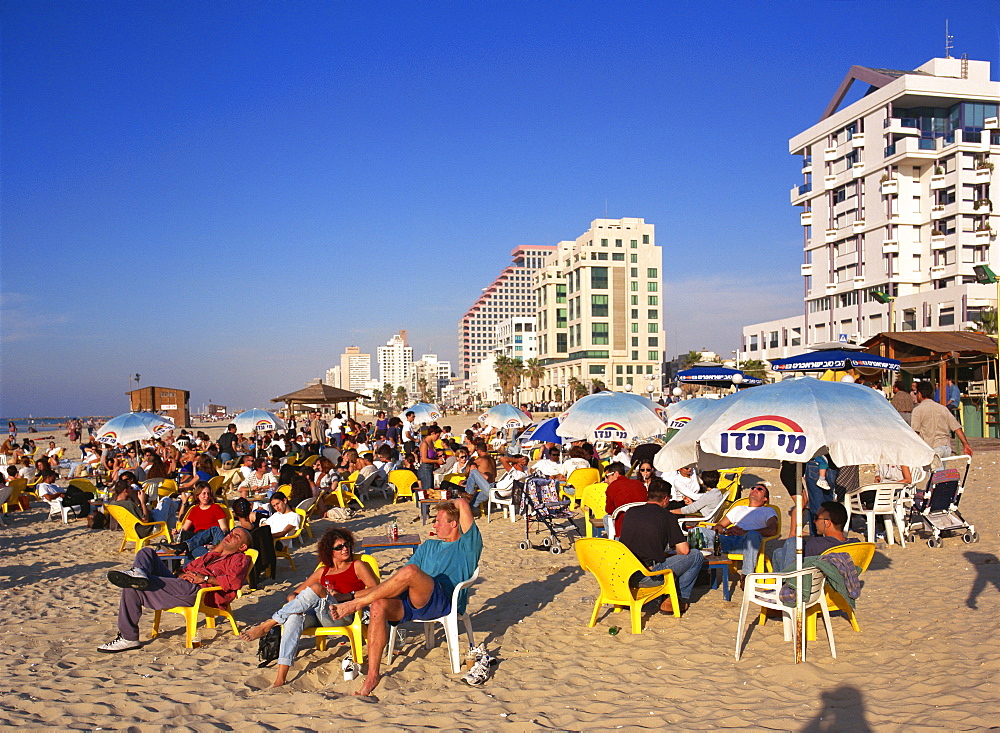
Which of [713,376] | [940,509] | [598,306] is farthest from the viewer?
[598,306]

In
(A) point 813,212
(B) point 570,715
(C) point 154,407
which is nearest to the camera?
(B) point 570,715

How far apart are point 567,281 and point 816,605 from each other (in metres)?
93.2

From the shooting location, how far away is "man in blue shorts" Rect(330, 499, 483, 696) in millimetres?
4898

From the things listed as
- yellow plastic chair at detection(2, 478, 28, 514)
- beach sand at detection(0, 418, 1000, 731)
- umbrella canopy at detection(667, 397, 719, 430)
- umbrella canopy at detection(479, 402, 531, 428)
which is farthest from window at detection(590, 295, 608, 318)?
beach sand at detection(0, 418, 1000, 731)

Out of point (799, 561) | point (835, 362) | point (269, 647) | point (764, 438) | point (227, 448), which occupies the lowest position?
point (269, 647)

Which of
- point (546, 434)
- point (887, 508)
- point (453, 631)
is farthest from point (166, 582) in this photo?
point (546, 434)

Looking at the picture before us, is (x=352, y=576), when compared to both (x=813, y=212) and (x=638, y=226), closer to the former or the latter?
(x=813, y=212)

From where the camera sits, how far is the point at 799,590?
16.1 ft

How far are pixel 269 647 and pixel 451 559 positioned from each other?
4.59 feet

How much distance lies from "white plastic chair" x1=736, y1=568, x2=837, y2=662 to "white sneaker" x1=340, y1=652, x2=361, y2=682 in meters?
2.64

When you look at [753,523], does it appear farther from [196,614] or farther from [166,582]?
[166,582]

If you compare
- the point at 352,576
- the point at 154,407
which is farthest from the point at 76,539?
the point at 154,407

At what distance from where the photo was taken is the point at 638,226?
309ft

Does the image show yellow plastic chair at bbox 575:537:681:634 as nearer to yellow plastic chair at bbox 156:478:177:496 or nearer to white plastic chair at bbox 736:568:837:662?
white plastic chair at bbox 736:568:837:662
